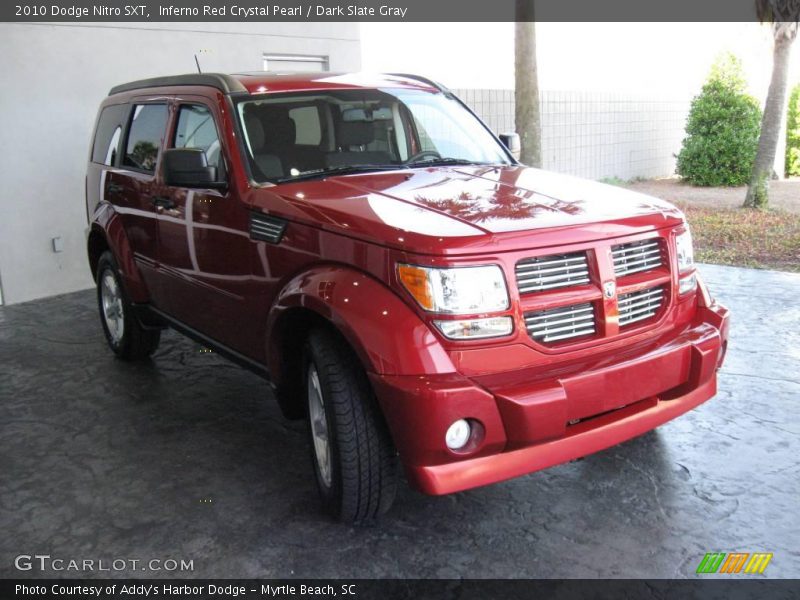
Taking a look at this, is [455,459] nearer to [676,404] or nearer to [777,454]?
[676,404]

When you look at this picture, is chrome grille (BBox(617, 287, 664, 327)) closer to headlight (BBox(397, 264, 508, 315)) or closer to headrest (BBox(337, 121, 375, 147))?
headlight (BBox(397, 264, 508, 315))

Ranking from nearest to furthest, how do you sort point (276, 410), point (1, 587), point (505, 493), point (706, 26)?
point (1, 587) < point (505, 493) < point (276, 410) < point (706, 26)

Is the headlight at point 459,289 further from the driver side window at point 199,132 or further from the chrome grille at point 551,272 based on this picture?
the driver side window at point 199,132

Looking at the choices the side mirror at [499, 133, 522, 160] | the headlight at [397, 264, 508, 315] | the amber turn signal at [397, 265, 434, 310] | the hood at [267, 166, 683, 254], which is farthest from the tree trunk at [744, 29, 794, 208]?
the amber turn signal at [397, 265, 434, 310]

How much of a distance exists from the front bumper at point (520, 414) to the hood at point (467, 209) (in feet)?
1.69

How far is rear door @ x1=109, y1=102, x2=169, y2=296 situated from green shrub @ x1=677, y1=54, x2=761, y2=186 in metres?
12.6

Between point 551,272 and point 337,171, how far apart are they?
1420 mm

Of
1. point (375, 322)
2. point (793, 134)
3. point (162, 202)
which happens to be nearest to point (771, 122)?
point (793, 134)

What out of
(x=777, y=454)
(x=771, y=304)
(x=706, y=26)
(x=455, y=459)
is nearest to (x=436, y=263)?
(x=455, y=459)

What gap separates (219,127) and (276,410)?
175 centimetres

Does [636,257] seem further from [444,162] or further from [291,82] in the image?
[291,82]

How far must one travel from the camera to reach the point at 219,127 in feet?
13.0

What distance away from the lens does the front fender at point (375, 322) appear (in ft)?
9.11

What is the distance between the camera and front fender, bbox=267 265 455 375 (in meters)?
2.78
